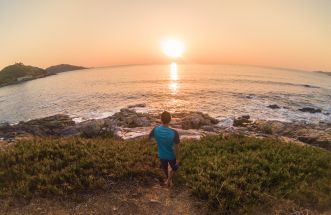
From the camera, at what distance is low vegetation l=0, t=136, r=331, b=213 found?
9523mm

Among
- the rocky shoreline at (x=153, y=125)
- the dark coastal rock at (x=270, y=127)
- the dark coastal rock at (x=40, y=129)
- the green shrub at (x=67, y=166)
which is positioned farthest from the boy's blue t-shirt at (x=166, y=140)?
the dark coastal rock at (x=40, y=129)

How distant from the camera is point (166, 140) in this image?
31.1 ft

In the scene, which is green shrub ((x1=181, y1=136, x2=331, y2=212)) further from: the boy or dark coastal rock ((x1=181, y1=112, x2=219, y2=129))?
dark coastal rock ((x1=181, y1=112, x2=219, y2=129))

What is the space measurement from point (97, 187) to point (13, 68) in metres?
182

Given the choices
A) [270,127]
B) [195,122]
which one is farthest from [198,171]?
[270,127]

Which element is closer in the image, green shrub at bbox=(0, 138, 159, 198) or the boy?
the boy

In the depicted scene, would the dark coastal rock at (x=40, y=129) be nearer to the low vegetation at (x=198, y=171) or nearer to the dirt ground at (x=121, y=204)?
the low vegetation at (x=198, y=171)

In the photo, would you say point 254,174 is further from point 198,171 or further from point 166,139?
point 166,139

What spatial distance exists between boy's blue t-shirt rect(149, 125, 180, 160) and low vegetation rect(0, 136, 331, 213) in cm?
145

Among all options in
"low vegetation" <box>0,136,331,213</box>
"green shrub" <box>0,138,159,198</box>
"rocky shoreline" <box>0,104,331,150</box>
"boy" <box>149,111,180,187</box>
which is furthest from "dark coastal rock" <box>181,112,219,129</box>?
"boy" <box>149,111,180,187</box>

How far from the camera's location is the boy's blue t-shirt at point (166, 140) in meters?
9.43

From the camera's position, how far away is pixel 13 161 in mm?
→ 11711

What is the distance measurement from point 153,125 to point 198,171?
53.6 ft

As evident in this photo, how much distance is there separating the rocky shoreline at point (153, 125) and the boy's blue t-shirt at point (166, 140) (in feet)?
36.3
